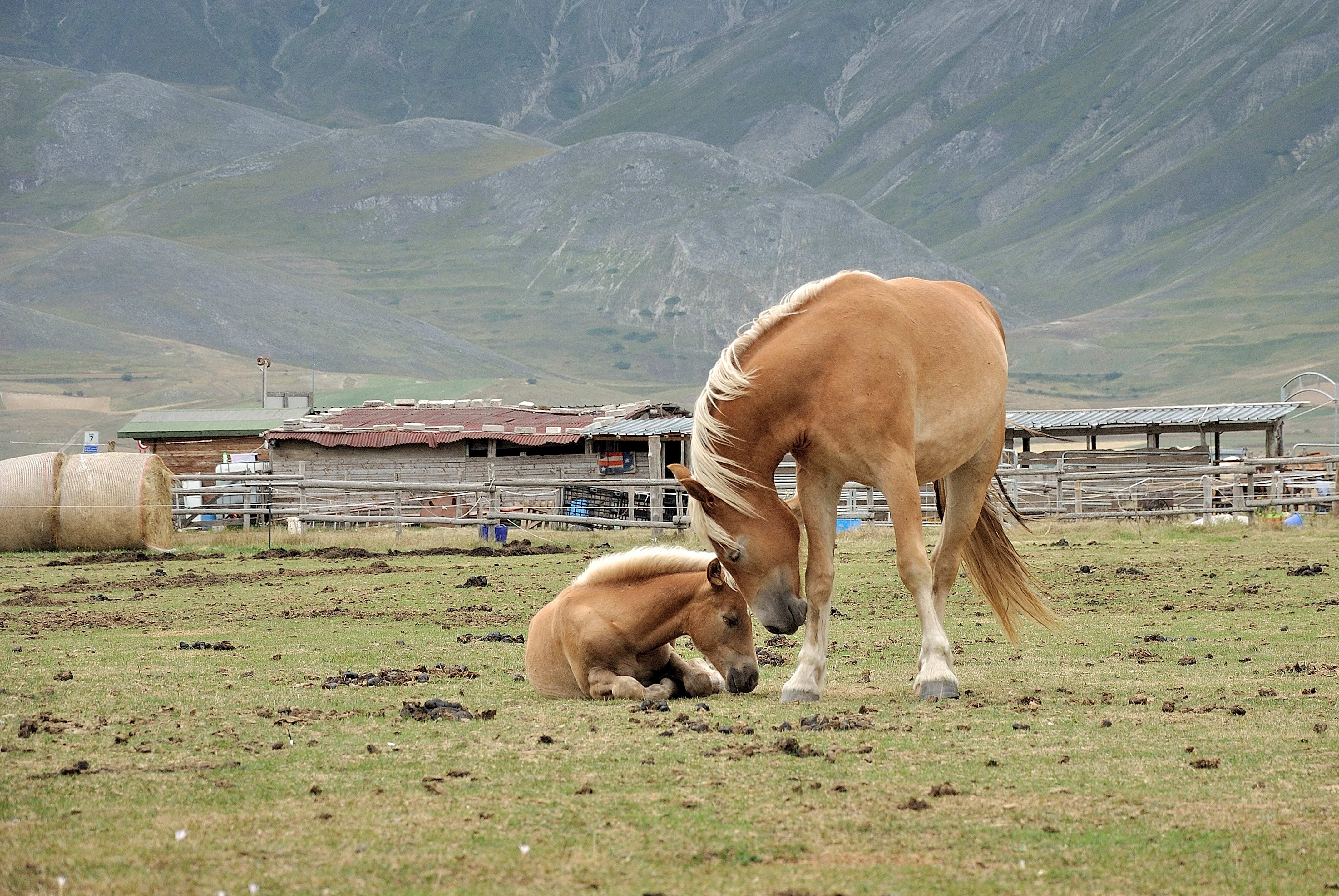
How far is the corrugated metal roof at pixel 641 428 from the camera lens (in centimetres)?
3656

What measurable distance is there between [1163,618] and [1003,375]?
4.38m

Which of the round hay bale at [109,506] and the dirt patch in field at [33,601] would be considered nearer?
the dirt patch in field at [33,601]

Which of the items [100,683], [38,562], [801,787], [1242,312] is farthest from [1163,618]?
[1242,312]

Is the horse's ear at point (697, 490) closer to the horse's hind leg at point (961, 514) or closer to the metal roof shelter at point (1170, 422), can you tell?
the horse's hind leg at point (961, 514)

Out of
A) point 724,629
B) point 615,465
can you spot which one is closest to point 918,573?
point 724,629

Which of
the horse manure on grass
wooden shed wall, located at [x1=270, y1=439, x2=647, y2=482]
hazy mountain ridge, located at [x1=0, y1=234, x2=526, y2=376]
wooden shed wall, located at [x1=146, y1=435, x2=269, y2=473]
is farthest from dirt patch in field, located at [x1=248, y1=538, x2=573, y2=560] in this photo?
hazy mountain ridge, located at [x1=0, y1=234, x2=526, y2=376]

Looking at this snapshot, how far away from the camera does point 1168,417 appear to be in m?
35.3

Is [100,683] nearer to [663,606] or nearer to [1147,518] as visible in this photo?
[663,606]

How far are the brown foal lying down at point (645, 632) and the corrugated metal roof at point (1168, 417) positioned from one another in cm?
2554

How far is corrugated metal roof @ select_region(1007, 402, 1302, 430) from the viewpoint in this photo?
33406 millimetres

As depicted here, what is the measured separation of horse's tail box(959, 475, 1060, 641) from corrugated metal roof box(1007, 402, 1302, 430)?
77.9ft

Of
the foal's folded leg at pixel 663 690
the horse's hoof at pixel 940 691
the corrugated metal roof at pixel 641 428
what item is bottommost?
the foal's folded leg at pixel 663 690

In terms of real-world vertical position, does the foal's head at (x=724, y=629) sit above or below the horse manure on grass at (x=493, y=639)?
above

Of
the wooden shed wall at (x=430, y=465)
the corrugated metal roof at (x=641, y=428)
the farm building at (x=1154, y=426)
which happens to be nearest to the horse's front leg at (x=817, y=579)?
the farm building at (x=1154, y=426)
